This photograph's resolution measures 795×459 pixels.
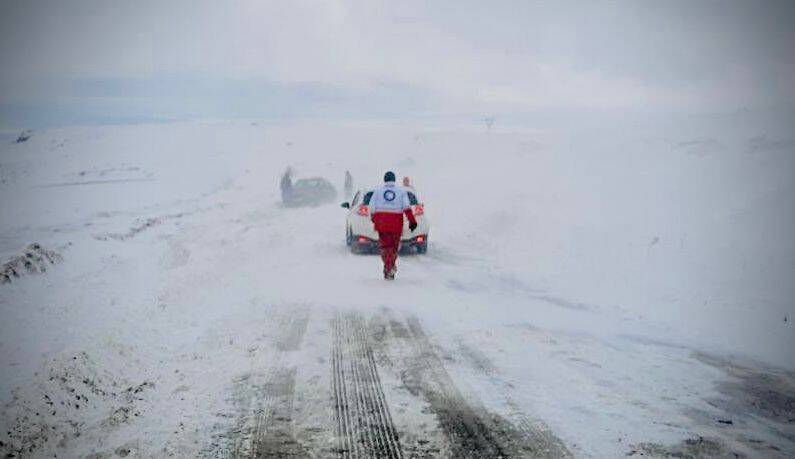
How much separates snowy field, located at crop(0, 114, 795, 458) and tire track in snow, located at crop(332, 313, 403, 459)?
0.07 ft

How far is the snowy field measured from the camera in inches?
144

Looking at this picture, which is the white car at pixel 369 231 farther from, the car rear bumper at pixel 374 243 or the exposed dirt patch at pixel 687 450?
the exposed dirt patch at pixel 687 450

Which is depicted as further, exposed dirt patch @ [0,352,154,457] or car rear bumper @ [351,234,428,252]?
car rear bumper @ [351,234,428,252]

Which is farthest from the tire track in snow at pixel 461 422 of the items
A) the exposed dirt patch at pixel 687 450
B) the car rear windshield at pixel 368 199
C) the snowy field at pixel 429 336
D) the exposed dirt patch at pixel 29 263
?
the exposed dirt patch at pixel 29 263

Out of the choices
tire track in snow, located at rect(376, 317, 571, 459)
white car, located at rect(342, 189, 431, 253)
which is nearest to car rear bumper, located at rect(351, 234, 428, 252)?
white car, located at rect(342, 189, 431, 253)

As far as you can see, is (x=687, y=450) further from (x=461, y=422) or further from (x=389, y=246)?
(x=389, y=246)

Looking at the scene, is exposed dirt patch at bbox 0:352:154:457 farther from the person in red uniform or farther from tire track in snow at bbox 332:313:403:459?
the person in red uniform

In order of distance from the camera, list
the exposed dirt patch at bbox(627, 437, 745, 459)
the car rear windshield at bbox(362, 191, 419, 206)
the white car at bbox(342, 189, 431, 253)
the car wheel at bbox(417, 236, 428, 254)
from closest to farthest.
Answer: the exposed dirt patch at bbox(627, 437, 745, 459) → the white car at bbox(342, 189, 431, 253) → the car rear windshield at bbox(362, 191, 419, 206) → the car wheel at bbox(417, 236, 428, 254)

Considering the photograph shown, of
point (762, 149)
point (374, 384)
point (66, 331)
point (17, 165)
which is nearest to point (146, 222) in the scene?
point (66, 331)

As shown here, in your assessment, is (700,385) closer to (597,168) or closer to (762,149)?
(762,149)

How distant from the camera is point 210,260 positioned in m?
11.5

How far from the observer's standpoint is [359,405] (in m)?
4.09

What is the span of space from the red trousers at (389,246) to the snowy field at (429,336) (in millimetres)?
463

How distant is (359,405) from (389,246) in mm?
5310
